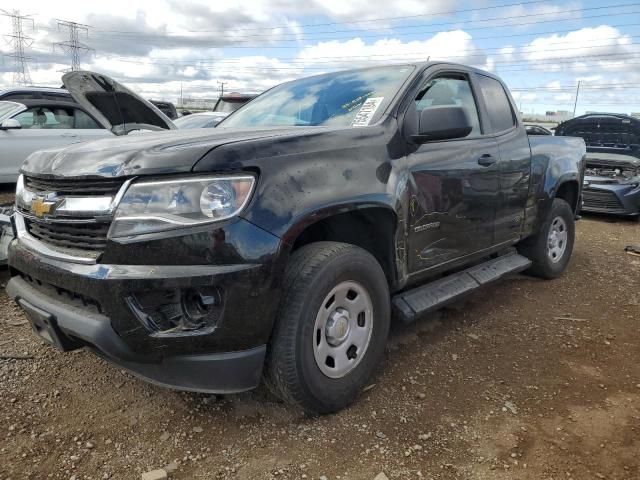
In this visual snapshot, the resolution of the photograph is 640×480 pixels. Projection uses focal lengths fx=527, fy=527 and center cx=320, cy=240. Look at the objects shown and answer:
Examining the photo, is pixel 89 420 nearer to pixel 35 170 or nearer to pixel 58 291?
pixel 58 291

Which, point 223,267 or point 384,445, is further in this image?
point 384,445

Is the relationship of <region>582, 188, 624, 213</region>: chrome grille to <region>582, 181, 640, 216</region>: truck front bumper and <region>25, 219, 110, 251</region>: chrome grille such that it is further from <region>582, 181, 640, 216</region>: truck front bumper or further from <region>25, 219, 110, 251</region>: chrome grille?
<region>25, 219, 110, 251</region>: chrome grille

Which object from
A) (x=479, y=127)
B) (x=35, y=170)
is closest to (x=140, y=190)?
(x=35, y=170)

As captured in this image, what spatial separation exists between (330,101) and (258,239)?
1513 millimetres

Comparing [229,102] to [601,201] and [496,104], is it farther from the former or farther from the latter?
[496,104]

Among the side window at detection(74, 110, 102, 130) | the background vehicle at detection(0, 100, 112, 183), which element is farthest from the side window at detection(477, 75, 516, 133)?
the side window at detection(74, 110, 102, 130)

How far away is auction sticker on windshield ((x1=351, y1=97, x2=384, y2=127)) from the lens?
118 inches

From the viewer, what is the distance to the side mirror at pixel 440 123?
2947 millimetres

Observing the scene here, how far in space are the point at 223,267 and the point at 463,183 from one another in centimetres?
190

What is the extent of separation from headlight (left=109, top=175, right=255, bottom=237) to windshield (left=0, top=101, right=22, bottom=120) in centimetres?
726

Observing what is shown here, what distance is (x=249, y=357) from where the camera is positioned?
2287 mm

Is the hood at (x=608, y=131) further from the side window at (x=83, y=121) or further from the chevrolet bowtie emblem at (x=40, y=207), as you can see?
the chevrolet bowtie emblem at (x=40, y=207)

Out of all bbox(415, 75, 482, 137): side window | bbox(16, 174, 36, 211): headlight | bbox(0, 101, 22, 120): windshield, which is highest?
bbox(415, 75, 482, 137): side window

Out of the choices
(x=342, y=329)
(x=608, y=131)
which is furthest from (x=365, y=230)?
(x=608, y=131)
